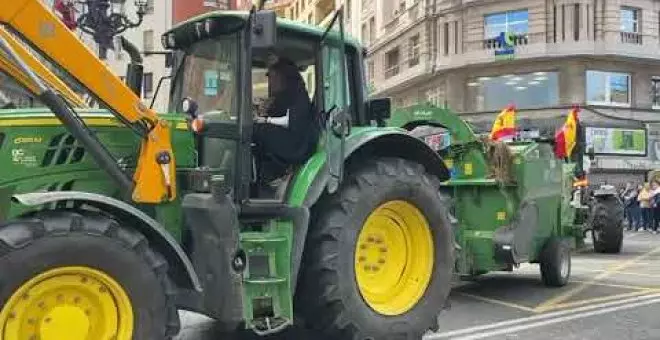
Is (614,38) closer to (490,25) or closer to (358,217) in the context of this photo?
(490,25)

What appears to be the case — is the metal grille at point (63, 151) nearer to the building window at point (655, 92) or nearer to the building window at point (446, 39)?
the building window at point (446, 39)

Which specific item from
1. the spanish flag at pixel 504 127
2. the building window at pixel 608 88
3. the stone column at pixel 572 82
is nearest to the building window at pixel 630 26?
the building window at pixel 608 88

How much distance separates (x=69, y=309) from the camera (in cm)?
467

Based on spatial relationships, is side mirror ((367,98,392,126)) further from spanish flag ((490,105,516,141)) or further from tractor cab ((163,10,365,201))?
spanish flag ((490,105,516,141))

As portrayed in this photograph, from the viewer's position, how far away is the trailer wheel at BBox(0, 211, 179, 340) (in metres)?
4.45

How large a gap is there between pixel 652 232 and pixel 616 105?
1684cm

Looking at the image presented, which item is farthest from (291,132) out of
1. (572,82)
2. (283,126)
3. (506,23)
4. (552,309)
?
(506,23)

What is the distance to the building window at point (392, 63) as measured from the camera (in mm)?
49906

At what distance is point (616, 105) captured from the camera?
39.3m

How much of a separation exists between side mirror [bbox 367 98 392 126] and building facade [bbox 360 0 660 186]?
101ft

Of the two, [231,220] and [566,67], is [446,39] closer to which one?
[566,67]

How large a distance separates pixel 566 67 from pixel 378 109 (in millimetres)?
34134

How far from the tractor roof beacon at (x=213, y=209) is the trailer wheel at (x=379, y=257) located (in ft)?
0.04

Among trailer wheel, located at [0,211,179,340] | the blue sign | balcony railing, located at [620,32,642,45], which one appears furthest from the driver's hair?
balcony railing, located at [620,32,642,45]
